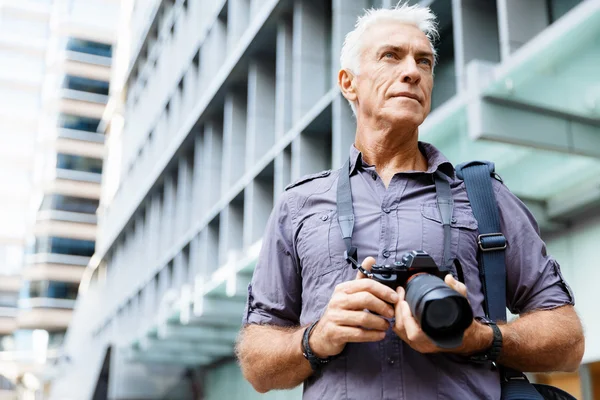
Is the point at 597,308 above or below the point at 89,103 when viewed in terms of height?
below

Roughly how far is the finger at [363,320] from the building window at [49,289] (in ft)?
182

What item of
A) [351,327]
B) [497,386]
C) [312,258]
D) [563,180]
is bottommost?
[497,386]

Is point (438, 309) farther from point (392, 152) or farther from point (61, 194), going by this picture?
point (61, 194)

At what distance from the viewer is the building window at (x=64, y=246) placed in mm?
54625

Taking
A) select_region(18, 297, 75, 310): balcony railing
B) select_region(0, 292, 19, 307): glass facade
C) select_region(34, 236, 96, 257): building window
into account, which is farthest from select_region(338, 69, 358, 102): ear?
select_region(0, 292, 19, 307): glass facade

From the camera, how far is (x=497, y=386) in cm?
210

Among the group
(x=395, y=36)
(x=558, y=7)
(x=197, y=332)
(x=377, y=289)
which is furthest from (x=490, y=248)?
(x=197, y=332)

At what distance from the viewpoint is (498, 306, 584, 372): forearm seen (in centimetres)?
203

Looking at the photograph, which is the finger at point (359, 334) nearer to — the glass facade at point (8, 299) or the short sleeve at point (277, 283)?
the short sleeve at point (277, 283)

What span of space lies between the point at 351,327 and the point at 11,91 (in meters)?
72.1

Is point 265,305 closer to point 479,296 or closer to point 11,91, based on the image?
point 479,296

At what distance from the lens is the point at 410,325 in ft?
5.72

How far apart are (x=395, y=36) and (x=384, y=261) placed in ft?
2.45

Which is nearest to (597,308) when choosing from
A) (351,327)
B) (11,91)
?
(351,327)
